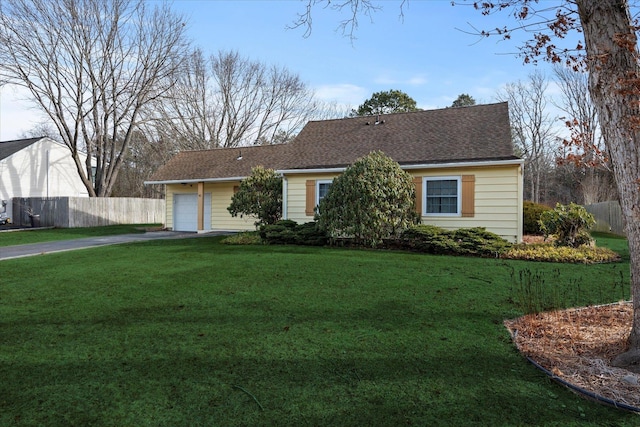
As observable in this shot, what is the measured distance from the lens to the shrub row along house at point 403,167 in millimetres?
12344

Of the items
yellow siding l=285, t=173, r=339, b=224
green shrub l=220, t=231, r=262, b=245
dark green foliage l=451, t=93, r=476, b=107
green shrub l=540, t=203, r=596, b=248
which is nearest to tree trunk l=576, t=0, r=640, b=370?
green shrub l=540, t=203, r=596, b=248

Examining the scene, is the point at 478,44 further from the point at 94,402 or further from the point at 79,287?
the point at 79,287

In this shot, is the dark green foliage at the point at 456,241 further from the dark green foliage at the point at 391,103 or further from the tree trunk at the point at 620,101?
the dark green foliage at the point at 391,103

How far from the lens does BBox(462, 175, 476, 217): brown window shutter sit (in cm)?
1252

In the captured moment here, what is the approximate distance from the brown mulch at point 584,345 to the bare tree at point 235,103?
29859 mm

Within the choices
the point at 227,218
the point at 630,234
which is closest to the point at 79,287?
the point at 630,234

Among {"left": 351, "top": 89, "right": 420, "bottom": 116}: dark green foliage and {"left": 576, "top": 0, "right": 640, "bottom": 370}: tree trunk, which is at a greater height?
{"left": 351, "top": 89, "right": 420, "bottom": 116}: dark green foliage

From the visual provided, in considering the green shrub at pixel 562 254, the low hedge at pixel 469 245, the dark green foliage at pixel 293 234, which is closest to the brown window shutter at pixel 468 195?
the low hedge at pixel 469 245

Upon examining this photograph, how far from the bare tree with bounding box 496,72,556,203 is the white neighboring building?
3576 centimetres

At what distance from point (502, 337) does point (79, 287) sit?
21.0 ft

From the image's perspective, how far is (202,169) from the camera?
19344mm

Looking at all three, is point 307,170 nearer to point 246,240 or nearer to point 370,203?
point 246,240

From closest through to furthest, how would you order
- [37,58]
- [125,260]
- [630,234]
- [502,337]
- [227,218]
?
[630,234], [502,337], [125,260], [227,218], [37,58]

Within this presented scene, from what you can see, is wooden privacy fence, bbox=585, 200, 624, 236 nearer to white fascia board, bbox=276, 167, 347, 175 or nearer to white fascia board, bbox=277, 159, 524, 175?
white fascia board, bbox=277, 159, 524, 175
